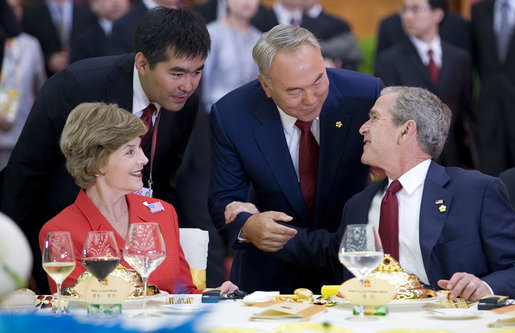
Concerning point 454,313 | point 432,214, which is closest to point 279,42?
point 432,214

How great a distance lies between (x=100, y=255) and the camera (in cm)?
215

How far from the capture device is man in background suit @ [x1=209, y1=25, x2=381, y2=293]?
3291mm

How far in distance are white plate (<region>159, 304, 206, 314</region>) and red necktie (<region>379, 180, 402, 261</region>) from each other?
805mm

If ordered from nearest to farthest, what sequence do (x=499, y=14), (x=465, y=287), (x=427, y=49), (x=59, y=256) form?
(x=59, y=256), (x=465, y=287), (x=499, y=14), (x=427, y=49)

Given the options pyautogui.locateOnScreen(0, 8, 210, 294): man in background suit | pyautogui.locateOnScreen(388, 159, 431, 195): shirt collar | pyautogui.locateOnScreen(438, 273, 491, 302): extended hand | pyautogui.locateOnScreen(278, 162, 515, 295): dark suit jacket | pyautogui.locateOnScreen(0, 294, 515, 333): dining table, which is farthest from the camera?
pyautogui.locateOnScreen(0, 8, 210, 294): man in background suit

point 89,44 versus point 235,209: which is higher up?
point 89,44

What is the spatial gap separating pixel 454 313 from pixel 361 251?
25 centimetres

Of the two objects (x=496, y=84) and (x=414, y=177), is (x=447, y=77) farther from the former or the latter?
(x=414, y=177)

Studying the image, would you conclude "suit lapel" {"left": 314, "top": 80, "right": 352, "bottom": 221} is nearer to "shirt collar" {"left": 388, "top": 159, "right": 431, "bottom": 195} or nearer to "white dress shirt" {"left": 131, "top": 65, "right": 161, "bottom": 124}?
"shirt collar" {"left": 388, "top": 159, "right": 431, "bottom": 195}

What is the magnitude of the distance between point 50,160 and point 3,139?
9.76 feet

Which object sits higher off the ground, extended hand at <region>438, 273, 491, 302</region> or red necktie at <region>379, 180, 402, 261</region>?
red necktie at <region>379, 180, 402, 261</region>

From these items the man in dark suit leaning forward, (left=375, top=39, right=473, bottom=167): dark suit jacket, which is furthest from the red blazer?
(left=375, top=39, right=473, bottom=167): dark suit jacket

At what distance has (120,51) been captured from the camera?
5363 millimetres

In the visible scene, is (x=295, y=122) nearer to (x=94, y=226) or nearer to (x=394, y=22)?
(x=94, y=226)
